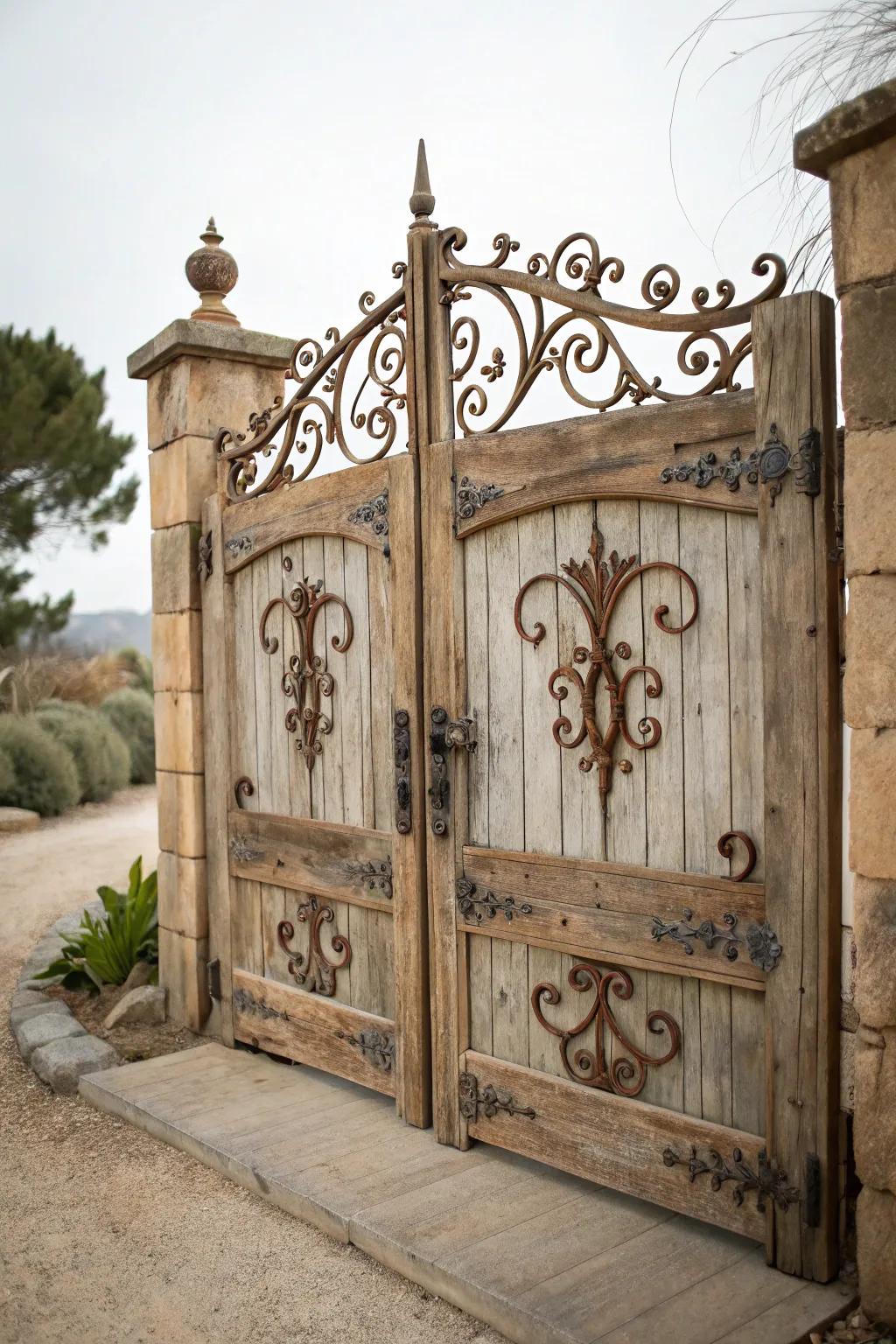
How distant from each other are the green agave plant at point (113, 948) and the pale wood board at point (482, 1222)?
1.29 metres

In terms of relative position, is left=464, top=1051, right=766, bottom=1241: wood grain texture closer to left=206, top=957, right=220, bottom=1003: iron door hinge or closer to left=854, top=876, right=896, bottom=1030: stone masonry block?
left=854, top=876, right=896, bottom=1030: stone masonry block

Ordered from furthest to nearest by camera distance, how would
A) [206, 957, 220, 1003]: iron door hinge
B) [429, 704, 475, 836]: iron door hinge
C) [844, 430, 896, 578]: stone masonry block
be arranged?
[206, 957, 220, 1003]: iron door hinge, [429, 704, 475, 836]: iron door hinge, [844, 430, 896, 578]: stone masonry block

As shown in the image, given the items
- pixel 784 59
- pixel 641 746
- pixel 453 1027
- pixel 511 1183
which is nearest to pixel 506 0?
pixel 784 59

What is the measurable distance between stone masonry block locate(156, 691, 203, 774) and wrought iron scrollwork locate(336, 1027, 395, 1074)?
1.42 meters

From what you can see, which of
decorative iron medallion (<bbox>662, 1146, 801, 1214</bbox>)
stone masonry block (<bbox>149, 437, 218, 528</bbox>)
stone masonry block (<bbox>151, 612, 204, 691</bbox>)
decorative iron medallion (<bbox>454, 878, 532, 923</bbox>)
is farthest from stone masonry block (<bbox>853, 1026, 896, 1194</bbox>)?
stone masonry block (<bbox>149, 437, 218, 528</bbox>)

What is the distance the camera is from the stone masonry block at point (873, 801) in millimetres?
2361

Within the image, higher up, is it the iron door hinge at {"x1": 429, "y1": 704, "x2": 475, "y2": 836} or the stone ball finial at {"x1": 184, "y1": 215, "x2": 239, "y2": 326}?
the stone ball finial at {"x1": 184, "y1": 215, "x2": 239, "y2": 326}

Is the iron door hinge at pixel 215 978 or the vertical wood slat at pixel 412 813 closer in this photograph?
the vertical wood slat at pixel 412 813

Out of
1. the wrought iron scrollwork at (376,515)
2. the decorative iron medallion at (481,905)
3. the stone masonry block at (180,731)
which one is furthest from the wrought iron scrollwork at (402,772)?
the stone masonry block at (180,731)

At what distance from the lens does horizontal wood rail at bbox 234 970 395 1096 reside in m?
3.86

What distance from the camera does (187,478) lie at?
4.70 metres

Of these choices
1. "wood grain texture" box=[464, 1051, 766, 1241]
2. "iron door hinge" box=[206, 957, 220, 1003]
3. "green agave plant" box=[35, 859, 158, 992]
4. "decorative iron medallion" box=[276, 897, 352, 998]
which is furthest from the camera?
"green agave plant" box=[35, 859, 158, 992]

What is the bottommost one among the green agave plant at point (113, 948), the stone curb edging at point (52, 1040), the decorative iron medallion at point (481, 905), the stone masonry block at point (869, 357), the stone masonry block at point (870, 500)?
the stone curb edging at point (52, 1040)

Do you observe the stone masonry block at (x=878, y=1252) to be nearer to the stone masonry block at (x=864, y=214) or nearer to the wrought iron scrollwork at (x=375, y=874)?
the wrought iron scrollwork at (x=375, y=874)
